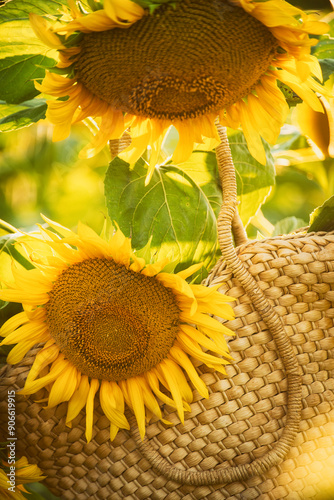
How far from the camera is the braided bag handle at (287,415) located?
1.18 ft

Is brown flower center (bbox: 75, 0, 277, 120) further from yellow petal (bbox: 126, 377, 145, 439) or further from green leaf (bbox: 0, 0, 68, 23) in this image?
yellow petal (bbox: 126, 377, 145, 439)

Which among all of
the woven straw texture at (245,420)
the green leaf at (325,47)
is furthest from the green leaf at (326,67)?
the woven straw texture at (245,420)

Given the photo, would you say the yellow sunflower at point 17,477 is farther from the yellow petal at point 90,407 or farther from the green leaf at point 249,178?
the green leaf at point 249,178

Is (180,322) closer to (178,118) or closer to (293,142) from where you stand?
(178,118)

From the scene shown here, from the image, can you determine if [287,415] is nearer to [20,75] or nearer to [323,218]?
[323,218]

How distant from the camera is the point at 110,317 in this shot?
336mm

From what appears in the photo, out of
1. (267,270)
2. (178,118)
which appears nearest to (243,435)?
(267,270)

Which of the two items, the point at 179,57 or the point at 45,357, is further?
the point at 45,357

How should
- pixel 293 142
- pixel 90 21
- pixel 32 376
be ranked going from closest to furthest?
pixel 90 21 < pixel 32 376 < pixel 293 142

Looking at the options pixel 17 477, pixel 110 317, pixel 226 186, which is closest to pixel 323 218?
pixel 226 186

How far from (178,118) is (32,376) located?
0.72 ft

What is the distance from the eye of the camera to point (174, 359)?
37 cm

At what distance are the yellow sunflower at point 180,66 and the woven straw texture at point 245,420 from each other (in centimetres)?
10

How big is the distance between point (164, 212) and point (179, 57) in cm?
18
